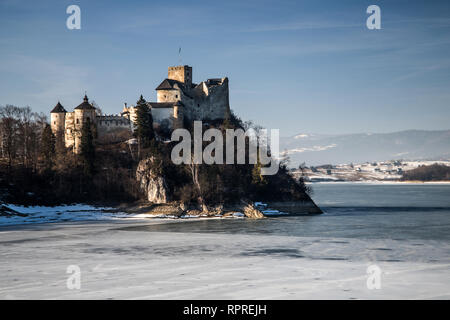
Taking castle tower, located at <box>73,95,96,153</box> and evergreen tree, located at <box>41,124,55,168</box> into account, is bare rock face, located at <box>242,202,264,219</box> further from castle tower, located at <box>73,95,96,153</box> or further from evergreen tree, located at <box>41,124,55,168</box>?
evergreen tree, located at <box>41,124,55,168</box>

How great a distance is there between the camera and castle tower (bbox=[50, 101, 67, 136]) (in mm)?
71312

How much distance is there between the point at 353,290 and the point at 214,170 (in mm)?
45248

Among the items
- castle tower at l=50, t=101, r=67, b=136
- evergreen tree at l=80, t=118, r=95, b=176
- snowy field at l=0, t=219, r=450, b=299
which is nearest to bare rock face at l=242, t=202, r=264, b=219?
snowy field at l=0, t=219, r=450, b=299

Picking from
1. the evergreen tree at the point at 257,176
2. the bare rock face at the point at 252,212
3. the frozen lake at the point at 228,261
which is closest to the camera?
the frozen lake at the point at 228,261

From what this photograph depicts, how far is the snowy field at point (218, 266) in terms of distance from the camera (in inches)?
726

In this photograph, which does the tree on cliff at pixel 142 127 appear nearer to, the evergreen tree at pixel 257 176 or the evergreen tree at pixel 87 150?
the evergreen tree at pixel 87 150

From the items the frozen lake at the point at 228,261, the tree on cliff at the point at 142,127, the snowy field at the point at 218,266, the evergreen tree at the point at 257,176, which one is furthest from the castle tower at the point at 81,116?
the snowy field at the point at 218,266

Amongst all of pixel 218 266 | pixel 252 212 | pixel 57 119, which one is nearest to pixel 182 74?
pixel 57 119

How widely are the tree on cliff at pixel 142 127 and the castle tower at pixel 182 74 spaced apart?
45.2 feet

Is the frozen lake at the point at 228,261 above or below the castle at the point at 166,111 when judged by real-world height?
below

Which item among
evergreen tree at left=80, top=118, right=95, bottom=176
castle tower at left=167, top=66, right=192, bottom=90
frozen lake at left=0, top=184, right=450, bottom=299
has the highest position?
castle tower at left=167, top=66, right=192, bottom=90

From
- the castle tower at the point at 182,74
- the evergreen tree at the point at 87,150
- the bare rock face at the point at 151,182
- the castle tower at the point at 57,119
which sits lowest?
the bare rock face at the point at 151,182
